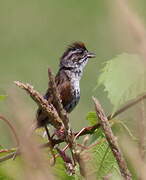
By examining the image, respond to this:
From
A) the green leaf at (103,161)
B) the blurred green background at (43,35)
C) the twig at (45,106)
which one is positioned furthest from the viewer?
the blurred green background at (43,35)

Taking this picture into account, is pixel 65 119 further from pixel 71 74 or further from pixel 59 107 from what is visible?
pixel 71 74

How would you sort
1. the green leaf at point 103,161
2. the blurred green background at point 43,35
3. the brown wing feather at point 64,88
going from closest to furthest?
the green leaf at point 103,161 → the brown wing feather at point 64,88 → the blurred green background at point 43,35

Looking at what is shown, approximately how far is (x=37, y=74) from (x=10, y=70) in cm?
39

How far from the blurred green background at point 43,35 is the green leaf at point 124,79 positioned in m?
7.45

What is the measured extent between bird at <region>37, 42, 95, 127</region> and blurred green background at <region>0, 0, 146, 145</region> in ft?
16.6

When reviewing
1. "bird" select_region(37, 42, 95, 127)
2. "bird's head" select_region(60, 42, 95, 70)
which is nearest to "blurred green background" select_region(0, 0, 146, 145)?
"bird's head" select_region(60, 42, 95, 70)

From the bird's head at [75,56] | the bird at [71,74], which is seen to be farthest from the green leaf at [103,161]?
the bird's head at [75,56]

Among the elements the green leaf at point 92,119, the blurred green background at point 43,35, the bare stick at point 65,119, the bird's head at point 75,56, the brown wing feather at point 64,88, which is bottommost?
the bare stick at point 65,119

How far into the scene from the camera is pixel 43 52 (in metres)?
14.0

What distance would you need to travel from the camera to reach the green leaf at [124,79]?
2.35 m

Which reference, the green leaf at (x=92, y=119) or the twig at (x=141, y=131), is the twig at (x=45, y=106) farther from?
the green leaf at (x=92, y=119)

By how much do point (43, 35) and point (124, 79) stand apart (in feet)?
40.3

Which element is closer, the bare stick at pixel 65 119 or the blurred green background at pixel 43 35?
the bare stick at pixel 65 119

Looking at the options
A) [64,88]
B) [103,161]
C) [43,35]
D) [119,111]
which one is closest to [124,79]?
[119,111]
